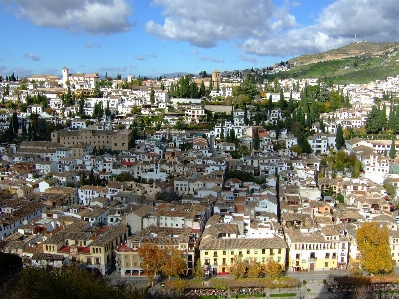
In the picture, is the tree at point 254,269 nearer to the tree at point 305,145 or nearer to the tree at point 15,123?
the tree at point 305,145

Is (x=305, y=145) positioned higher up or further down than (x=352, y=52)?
further down

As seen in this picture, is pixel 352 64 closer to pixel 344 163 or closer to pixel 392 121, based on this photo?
pixel 392 121

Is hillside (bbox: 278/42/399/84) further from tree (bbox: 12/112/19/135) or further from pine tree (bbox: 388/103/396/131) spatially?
tree (bbox: 12/112/19/135)

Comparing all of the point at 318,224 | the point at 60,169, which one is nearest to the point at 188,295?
the point at 318,224

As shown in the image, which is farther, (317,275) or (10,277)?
(317,275)

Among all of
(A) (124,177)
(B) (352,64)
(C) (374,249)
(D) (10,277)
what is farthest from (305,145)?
(B) (352,64)

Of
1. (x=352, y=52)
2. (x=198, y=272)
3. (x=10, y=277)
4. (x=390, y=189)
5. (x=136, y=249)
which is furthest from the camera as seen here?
(x=352, y=52)

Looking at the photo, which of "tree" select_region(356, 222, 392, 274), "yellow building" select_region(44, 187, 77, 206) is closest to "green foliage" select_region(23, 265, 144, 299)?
"tree" select_region(356, 222, 392, 274)

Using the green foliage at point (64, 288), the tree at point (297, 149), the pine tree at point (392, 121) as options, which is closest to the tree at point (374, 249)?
the green foliage at point (64, 288)
